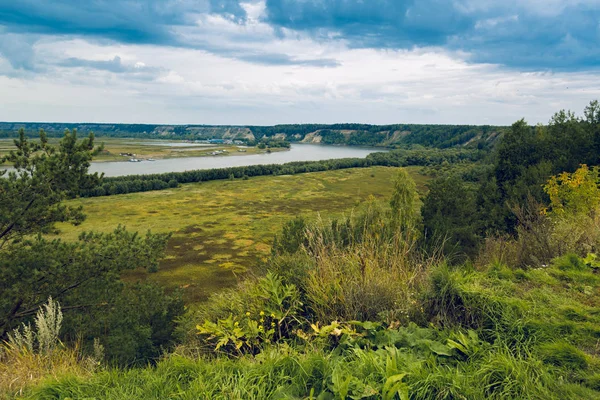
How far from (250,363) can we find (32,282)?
8.81 m

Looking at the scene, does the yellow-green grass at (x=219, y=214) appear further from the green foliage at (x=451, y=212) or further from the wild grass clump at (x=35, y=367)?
the wild grass clump at (x=35, y=367)

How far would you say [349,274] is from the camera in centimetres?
490

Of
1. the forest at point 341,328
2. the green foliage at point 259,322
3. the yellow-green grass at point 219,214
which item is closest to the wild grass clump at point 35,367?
the forest at point 341,328

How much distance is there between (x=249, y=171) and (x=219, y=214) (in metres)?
43.6

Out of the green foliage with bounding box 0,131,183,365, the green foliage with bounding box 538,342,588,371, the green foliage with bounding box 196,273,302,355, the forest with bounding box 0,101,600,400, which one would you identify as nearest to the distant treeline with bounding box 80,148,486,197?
the green foliage with bounding box 0,131,183,365

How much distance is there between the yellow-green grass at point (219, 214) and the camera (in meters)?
31.1

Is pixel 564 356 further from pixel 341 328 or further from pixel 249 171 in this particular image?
pixel 249 171

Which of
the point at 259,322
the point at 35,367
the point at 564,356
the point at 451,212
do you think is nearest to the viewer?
the point at 564,356

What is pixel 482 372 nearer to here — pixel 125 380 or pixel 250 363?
pixel 250 363

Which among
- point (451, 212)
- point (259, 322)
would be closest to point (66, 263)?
point (259, 322)

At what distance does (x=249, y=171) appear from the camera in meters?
98.6

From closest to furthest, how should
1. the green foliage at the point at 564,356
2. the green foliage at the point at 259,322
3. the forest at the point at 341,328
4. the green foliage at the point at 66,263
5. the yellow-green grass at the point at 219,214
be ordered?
the forest at the point at 341,328 → the green foliage at the point at 564,356 → the green foliage at the point at 259,322 → the green foliage at the point at 66,263 → the yellow-green grass at the point at 219,214

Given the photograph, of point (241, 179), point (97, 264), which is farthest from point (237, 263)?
point (241, 179)

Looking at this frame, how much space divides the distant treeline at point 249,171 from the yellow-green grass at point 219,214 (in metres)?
4.22
